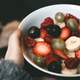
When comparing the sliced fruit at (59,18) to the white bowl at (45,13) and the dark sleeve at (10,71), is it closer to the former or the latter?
the white bowl at (45,13)

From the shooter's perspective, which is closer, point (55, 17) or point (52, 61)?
point (52, 61)

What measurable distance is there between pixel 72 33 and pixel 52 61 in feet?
0.38

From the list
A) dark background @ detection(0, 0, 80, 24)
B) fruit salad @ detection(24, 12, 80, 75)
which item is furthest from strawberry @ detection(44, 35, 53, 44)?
dark background @ detection(0, 0, 80, 24)

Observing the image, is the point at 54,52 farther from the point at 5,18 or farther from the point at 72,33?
the point at 5,18

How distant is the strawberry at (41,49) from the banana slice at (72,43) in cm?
5

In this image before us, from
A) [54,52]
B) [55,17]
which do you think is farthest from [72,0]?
[54,52]

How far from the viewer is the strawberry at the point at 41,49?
0.75 metres

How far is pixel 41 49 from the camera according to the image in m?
0.75

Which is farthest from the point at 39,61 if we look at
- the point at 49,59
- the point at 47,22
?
the point at 47,22

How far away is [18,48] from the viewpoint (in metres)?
0.75

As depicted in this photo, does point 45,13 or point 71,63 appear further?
point 45,13

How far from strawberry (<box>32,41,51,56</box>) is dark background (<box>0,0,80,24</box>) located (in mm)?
125

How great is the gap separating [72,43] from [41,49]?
81mm

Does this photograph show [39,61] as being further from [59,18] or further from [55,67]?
[59,18]
